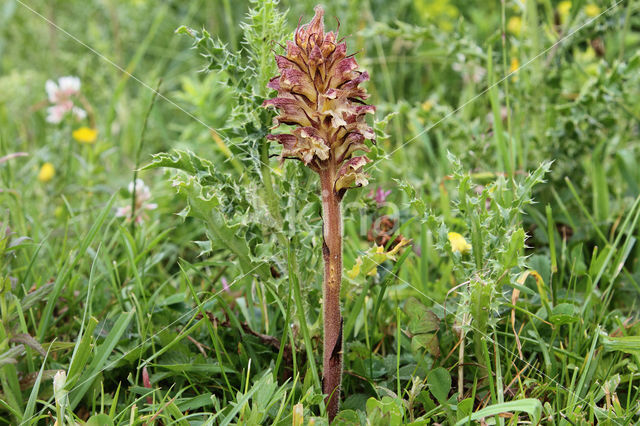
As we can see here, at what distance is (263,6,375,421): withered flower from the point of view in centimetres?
145

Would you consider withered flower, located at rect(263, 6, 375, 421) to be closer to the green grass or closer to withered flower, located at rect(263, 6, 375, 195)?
withered flower, located at rect(263, 6, 375, 195)

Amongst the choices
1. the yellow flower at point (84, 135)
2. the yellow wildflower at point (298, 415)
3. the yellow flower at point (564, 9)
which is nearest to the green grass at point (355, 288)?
the yellow wildflower at point (298, 415)

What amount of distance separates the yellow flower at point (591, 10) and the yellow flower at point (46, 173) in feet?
9.45

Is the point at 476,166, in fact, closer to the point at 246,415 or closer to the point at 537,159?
the point at 537,159

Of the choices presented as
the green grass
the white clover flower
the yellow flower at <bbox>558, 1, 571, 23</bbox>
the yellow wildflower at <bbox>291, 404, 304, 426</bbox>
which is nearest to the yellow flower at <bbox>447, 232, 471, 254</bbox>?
the green grass

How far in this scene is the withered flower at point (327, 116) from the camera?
1.45m

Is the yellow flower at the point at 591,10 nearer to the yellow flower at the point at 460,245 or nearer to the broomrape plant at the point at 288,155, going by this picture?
the yellow flower at the point at 460,245

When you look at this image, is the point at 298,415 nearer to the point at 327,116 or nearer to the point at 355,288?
the point at 355,288

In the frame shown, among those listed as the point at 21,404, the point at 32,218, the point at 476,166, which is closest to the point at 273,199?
the point at 21,404

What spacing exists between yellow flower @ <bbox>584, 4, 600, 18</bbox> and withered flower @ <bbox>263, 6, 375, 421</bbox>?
2.39 meters

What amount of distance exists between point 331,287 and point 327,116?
41 cm

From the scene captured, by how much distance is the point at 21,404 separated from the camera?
1.69 metres

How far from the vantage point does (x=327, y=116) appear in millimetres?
1465

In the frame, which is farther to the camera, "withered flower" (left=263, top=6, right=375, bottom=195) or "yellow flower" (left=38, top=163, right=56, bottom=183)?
"yellow flower" (left=38, top=163, right=56, bottom=183)
